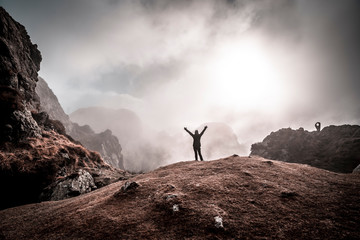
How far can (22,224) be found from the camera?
7.94 metres

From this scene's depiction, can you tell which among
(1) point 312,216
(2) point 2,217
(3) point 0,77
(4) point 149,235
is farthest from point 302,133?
(3) point 0,77

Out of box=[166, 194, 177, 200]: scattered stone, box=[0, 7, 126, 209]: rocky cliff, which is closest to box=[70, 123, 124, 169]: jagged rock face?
box=[0, 7, 126, 209]: rocky cliff

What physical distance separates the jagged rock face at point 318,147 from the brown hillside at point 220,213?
4529 cm

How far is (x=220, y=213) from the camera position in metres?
5.85

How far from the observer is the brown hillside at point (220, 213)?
193 inches

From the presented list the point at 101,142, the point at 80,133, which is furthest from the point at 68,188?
the point at 80,133

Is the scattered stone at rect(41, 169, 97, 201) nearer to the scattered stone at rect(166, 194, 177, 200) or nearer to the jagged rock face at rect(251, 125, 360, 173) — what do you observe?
the scattered stone at rect(166, 194, 177, 200)

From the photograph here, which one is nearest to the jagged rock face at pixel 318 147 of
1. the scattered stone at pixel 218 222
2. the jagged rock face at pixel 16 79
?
the scattered stone at pixel 218 222

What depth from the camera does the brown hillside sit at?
193 inches

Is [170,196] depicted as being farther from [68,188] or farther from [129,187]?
[68,188]

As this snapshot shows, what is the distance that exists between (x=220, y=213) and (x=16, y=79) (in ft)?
127

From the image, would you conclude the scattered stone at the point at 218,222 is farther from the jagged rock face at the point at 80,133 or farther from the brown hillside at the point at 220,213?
the jagged rock face at the point at 80,133

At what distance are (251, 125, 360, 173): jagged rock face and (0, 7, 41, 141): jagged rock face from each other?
2537 inches

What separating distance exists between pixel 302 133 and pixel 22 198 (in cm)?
8306
